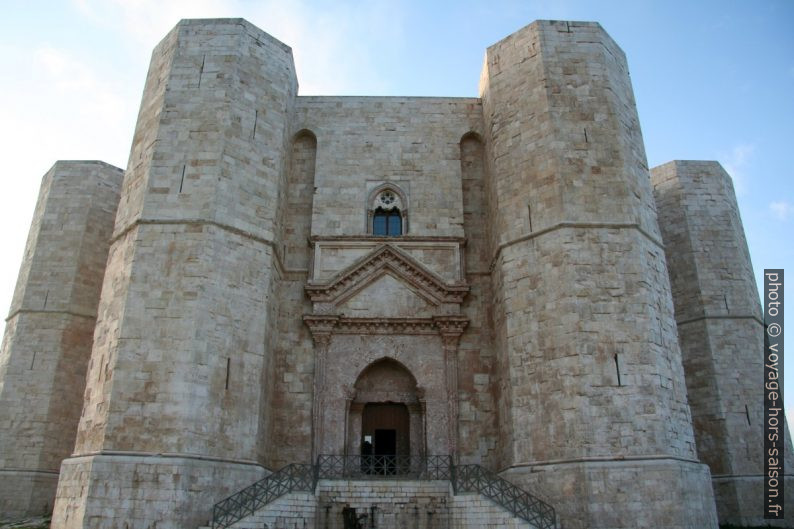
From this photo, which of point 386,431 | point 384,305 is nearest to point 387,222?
point 384,305

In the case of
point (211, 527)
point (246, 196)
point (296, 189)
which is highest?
point (296, 189)

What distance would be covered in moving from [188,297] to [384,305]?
16.8ft

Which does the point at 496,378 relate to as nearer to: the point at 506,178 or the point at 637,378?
the point at 637,378

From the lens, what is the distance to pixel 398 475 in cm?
1505

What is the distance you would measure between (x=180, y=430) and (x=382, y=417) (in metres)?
5.48

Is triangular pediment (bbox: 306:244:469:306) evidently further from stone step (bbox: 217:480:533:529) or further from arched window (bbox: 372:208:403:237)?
stone step (bbox: 217:480:533:529)

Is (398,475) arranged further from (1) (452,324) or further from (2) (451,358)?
(1) (452,324)

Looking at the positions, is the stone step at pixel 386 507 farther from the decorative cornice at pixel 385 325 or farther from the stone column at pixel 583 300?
the decorative cornice at pixel 385 325

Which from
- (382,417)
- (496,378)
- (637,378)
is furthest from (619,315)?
(382,417)

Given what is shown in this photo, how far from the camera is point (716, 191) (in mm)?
20422

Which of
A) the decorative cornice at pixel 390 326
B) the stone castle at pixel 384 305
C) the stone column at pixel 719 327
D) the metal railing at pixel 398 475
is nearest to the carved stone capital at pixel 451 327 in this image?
the stone castle at pixel 384 305

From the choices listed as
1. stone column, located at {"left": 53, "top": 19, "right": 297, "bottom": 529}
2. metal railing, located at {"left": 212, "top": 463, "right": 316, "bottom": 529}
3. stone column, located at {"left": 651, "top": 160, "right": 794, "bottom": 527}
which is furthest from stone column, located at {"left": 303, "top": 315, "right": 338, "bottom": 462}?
stone column, located at {"left": 651, "top": 160, "right": 794, "bottom": 527}

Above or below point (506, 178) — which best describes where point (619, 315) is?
below

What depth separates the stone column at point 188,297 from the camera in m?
12.2
